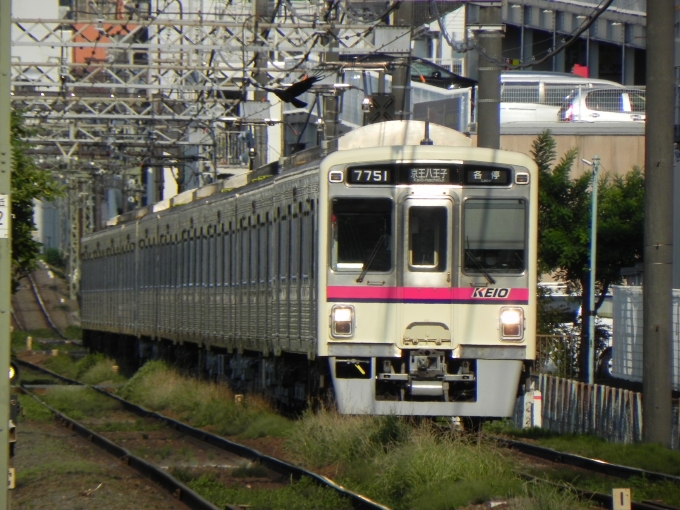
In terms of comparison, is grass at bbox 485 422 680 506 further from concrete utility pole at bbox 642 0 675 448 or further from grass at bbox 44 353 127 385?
grass at bbox 44 353 127 385

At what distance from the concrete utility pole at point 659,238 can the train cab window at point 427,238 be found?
6.85 ft

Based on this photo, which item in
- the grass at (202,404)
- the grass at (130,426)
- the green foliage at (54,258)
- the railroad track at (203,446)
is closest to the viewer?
the railroad track at (203,446)

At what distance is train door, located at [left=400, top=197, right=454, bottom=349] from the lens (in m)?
12.5

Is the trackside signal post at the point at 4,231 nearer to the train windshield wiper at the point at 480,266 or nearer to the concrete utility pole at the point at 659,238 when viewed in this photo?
the train windshield wiper at the point at 480,266

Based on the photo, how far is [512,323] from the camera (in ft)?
41.3

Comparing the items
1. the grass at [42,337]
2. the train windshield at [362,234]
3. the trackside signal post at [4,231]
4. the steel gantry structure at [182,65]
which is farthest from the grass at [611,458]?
the grass at [42,337]

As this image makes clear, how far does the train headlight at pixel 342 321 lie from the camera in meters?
12.4

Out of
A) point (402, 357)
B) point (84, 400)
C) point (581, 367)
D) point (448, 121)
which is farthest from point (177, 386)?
point (448, 121)

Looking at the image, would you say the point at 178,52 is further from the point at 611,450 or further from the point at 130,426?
the point at 611,450

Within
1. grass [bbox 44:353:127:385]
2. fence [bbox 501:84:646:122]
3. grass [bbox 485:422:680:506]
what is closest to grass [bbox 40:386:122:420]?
grass [bbox 44:353:127:385]

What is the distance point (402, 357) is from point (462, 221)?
1496 millimetres

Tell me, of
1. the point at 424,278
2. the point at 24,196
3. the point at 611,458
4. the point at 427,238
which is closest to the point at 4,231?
the point at 424,278

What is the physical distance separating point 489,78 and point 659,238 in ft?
9.66

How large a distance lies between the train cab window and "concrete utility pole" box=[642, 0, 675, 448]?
2086mm
